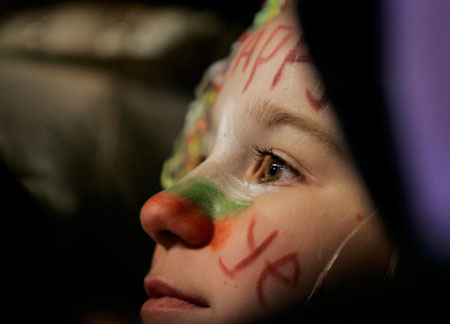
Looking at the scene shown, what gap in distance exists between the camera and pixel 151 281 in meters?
0.43

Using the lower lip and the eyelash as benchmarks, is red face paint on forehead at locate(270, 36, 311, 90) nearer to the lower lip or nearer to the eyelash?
the eyelash

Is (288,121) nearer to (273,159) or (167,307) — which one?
(273,159)

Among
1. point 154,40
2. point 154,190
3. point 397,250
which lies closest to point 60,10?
point 154,40

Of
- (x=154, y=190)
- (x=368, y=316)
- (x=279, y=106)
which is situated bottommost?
(x=154, y=190)

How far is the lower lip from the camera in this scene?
1.30 ft

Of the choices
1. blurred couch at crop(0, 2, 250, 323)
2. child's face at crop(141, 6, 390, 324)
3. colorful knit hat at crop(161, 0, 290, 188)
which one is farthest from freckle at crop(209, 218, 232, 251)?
blurred couch at crop(0, 2, 250, 323)

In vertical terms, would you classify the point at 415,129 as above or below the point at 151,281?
above

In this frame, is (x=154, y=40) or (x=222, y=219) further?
(x=154, y=40)

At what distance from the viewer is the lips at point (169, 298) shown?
39 centimetres

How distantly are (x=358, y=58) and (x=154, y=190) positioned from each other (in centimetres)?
45

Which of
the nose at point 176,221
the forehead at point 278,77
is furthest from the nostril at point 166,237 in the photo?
the forehead at point 278,77

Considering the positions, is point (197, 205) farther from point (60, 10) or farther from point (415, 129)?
point (60, 10)

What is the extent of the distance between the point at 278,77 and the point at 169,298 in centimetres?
19

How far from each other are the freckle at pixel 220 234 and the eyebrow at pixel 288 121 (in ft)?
0.26
